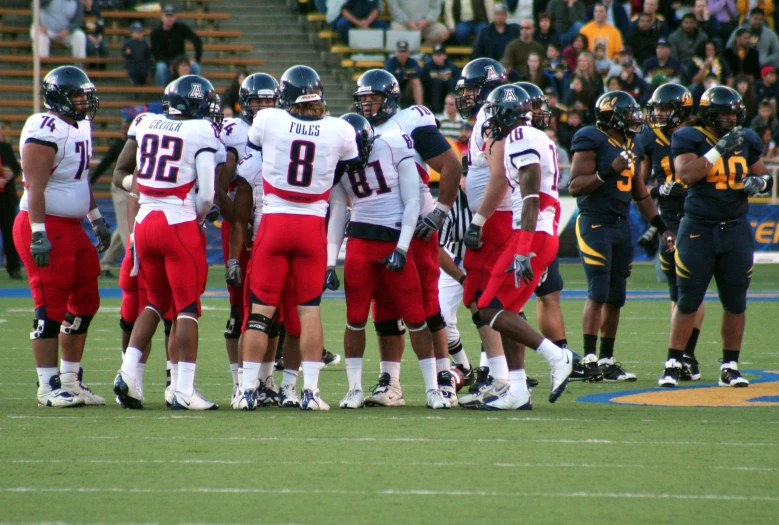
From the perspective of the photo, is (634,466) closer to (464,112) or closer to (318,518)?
(318,518)

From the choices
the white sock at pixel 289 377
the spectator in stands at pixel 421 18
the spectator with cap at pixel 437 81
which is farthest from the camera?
the spectator in stands at pixel 421 18

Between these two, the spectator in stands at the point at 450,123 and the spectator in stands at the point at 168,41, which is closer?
the spectator in stands at the point at 450,123

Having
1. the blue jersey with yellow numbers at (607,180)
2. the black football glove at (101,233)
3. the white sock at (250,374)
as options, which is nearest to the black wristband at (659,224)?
the blue jersey with yellow numbers at (607,180)

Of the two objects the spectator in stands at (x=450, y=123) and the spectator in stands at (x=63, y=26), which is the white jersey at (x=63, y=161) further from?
the spectator in stands at (x=63, y=26)

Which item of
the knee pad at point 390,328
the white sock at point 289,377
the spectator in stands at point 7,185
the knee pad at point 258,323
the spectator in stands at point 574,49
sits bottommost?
the spectator in stands at point 7,185

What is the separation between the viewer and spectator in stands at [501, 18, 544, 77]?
19453 millimetres

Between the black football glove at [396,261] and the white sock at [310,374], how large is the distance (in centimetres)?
68

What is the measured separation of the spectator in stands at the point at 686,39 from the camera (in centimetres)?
2066

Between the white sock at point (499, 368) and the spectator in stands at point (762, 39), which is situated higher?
the spectator in stands at point (762, 39)

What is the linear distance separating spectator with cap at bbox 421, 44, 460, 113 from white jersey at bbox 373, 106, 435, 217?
12.8 metres

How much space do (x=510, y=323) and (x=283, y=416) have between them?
1.37m

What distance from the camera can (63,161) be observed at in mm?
6910

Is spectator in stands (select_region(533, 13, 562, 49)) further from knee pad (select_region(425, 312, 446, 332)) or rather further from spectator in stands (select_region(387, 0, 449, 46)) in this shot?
knee pad (select_region(425, 312, 446, 332))

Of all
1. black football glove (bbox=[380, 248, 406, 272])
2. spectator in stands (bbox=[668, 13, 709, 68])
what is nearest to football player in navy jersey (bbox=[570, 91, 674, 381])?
black football glove (bbox=[380, 248, 406, 272])
